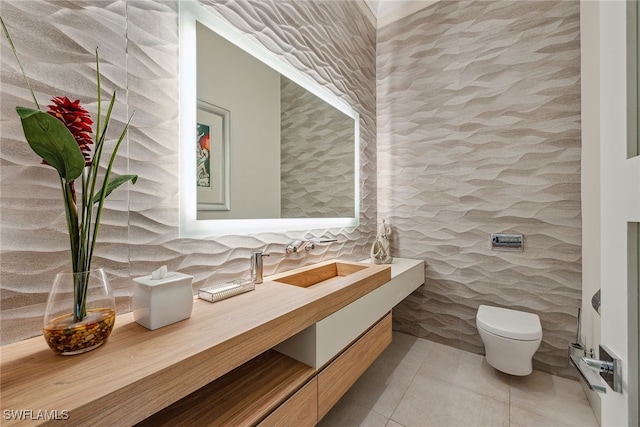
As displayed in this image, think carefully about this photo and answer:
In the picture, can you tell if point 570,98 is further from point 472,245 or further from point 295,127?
point 295,127

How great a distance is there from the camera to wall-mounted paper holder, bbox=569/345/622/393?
1.62ft

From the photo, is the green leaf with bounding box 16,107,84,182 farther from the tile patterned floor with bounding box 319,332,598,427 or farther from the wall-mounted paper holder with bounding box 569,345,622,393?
the tile patterned floor with bounding box 319,332,598,427

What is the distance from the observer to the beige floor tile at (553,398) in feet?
5.10

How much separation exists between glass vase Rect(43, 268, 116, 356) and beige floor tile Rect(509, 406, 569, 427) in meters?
2.06

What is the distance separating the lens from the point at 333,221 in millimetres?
2119

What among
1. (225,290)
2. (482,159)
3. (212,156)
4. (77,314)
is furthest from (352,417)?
(482,159)

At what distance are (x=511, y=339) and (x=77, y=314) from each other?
7.25ft

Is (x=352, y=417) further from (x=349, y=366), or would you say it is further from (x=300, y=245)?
(x=300, y=245)

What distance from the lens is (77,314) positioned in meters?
0.69

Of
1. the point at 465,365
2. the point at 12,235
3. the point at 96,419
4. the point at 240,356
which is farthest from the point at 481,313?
the point at 12,235

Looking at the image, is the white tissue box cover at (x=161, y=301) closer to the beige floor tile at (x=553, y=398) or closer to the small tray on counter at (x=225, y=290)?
the small tray on counter at (x=225, y=290)

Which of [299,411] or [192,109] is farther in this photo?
[192,109]

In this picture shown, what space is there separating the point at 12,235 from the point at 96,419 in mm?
606

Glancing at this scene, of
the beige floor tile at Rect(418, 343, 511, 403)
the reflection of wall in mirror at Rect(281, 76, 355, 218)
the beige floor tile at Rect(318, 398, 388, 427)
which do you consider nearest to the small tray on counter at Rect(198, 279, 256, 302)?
the reflection of wall in mirror at Rect(281, 76, 355, 218)
